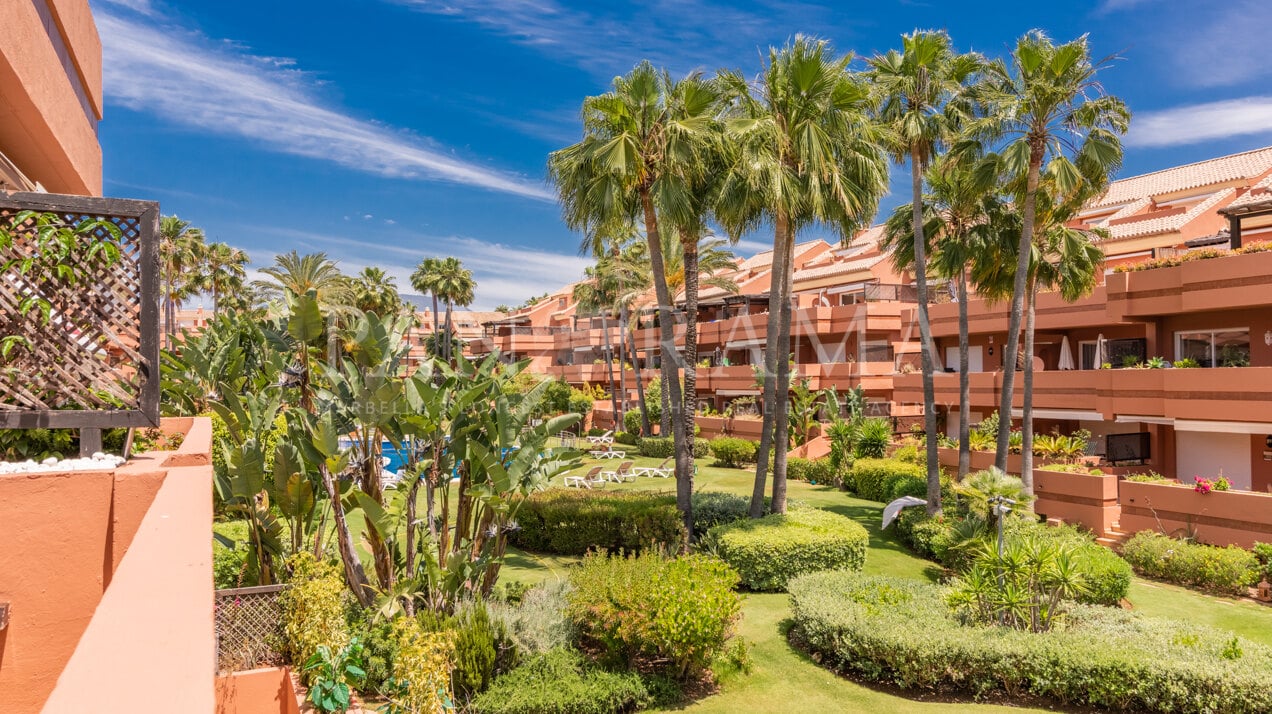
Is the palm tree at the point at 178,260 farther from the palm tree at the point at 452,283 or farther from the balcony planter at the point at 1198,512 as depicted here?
the balcony planter at the point at 1198,512

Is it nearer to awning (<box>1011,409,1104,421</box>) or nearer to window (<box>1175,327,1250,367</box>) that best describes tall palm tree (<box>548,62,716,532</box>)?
awning (<box>1011,409,1104,421</box>)

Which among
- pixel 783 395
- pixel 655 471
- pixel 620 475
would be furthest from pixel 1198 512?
pixel 620 475

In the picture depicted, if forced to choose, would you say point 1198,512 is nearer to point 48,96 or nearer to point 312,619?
point 312,619

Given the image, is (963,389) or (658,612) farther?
(963,389)

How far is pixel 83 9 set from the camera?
12797 mm

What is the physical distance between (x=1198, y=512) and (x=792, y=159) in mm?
13070

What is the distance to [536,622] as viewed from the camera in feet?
34.8

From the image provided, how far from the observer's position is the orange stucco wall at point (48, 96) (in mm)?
7781

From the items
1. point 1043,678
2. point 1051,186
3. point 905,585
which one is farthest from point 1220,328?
point 1043,678

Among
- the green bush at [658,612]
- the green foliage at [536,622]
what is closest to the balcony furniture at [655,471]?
the green foliage at [536,622]

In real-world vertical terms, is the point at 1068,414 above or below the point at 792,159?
below

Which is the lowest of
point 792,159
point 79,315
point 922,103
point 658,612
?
point 658,612

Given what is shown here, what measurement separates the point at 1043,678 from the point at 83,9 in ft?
62.0

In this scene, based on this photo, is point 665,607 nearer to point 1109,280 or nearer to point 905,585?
point 905,585
